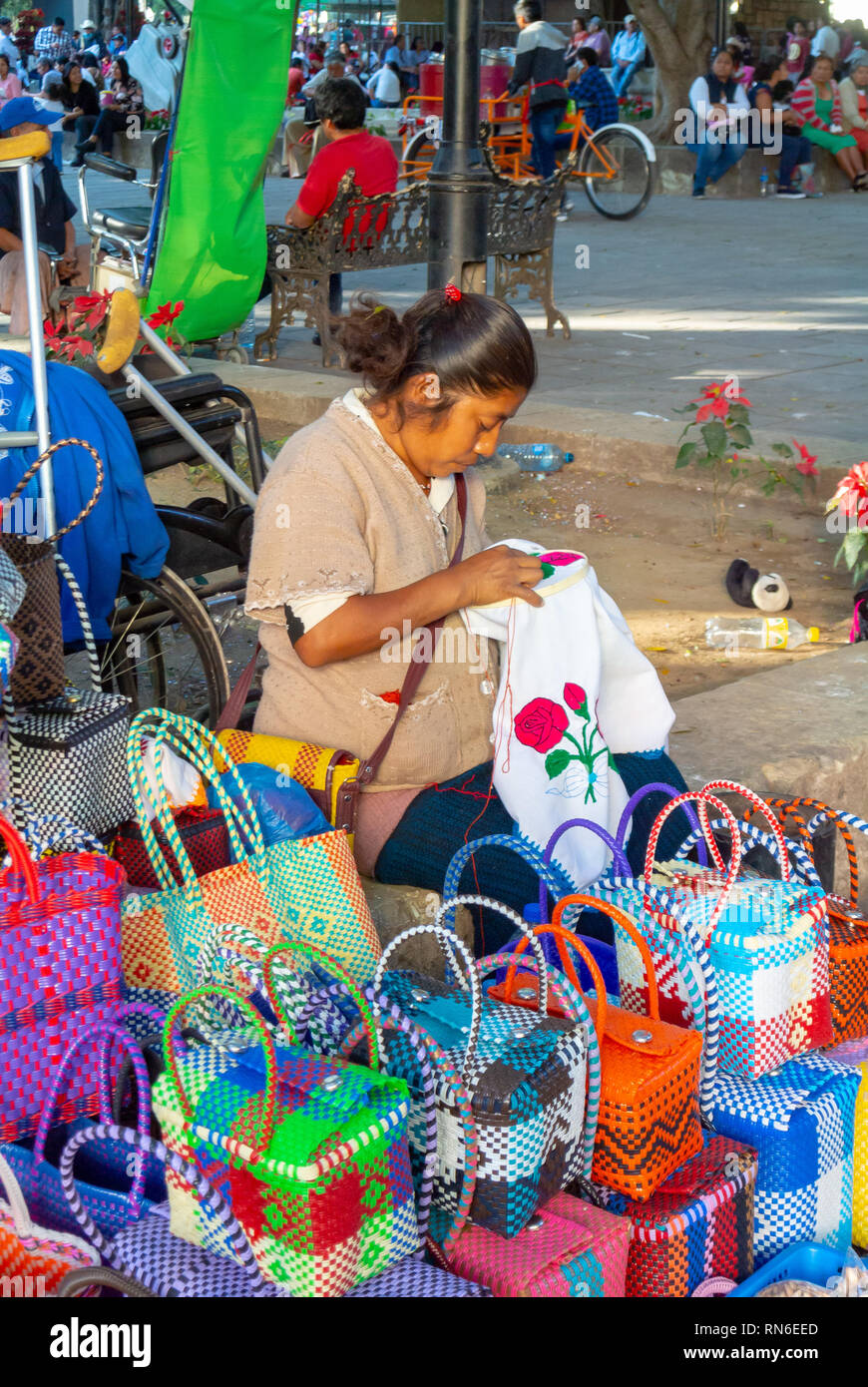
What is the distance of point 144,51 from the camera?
11625 mm

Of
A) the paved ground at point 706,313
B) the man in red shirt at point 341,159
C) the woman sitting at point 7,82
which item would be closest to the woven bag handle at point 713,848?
the paved ground at point 706,313

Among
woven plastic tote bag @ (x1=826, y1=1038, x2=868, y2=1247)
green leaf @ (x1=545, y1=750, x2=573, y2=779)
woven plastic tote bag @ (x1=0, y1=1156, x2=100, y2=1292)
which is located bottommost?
woven plastic tote bag @ (x1=826, y1=1038, x2=868, y2=1247)

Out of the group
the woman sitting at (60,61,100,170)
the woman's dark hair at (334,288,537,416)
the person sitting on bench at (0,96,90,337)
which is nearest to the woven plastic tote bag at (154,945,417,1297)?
the woman's dark hair at (334,288,537,416)

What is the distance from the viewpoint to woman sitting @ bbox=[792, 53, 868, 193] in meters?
17.9

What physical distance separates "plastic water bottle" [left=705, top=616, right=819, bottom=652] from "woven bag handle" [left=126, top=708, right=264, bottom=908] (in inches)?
113

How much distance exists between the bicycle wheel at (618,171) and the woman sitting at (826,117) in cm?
337

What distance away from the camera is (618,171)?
15.8 meters

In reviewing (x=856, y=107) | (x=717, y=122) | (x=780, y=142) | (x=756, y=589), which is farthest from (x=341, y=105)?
(x=856, y=107)

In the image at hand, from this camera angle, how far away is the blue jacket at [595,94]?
16719mm

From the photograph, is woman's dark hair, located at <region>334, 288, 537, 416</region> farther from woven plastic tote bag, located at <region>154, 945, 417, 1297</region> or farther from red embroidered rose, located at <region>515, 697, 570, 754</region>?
woven plastic tote bag, located at <region>154, 945, 417, 1297</region>

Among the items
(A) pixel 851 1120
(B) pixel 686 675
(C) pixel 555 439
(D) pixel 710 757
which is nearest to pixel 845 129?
(C) pixel 555 439

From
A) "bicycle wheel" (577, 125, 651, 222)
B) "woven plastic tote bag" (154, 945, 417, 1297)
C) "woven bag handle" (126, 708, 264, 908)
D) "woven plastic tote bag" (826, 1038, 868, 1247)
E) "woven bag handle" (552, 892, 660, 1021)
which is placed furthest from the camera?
"bicycle wheel" (577, 125, 651, 222)

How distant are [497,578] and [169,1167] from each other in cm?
122
